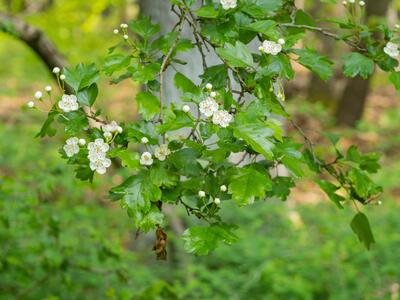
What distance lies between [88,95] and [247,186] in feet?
1.55

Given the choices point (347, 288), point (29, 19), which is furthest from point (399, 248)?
point (29, 19)

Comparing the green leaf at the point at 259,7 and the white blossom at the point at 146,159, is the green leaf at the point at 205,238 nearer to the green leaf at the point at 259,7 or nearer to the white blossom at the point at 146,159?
the white blossom at the point at 146,159

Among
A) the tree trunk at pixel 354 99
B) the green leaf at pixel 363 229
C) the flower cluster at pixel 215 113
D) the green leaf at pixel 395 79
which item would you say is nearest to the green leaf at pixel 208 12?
the flower cluster at pixel 215 113

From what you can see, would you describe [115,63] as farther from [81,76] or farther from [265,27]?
[265,27]

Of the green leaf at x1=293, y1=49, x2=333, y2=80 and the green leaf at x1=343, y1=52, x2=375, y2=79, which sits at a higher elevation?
the green leaf at x1=293, y1=49, x2=333, y2=80

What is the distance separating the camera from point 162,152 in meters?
1.28

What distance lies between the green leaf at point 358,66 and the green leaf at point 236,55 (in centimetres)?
34

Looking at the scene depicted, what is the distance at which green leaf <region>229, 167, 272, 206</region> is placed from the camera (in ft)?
4.02

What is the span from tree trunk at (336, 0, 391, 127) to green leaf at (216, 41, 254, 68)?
7.44m

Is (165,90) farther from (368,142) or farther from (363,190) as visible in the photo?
(368,142)

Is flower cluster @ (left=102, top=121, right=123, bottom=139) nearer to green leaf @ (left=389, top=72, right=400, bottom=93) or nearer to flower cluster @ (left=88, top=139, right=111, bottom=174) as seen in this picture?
flower cluster @ (left=88, top=139, right=111, bottom=174)

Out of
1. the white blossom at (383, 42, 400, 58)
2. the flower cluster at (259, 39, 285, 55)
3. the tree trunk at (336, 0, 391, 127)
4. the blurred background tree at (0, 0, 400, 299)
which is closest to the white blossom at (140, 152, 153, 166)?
the flower cluster at (259, 39, 285, 55)

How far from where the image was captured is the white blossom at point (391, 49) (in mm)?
1535

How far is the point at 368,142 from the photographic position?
8.19 meters
